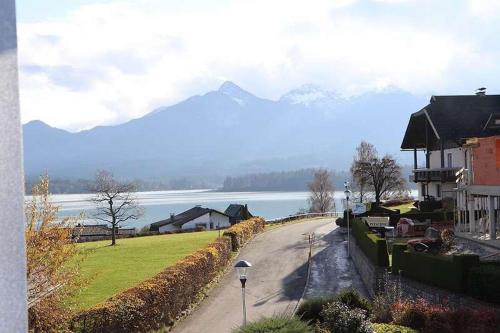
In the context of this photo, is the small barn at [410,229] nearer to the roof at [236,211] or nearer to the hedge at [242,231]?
the hedge at [242,231]

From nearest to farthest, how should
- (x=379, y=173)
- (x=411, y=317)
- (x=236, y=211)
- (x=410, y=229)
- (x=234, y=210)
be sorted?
(x=411, y=317)
(x=410, y=229)
(x=379, y=173)
(x=236, y=211)
(x=234, y=210)

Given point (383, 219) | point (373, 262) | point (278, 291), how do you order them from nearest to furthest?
point (373, 262) → point (278, 291) → point (383, 219)

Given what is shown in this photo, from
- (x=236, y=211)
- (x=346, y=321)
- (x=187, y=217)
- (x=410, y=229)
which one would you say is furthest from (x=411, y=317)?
(x=187, y=217)

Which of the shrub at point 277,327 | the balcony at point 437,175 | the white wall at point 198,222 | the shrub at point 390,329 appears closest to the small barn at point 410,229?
the balcony at point 437,175

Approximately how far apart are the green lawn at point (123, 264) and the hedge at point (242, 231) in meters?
3.13

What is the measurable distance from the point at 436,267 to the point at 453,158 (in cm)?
3329

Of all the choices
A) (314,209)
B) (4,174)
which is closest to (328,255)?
(4,174)

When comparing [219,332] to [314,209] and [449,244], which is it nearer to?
[449,244]

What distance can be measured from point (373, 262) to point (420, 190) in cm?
3525

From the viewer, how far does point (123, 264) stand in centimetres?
3978

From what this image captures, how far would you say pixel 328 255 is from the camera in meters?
41.7

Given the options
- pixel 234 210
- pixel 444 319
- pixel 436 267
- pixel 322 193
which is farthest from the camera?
pixel 322 193

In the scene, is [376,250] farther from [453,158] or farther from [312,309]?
[453,158]

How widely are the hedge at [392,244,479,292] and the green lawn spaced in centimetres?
1367
